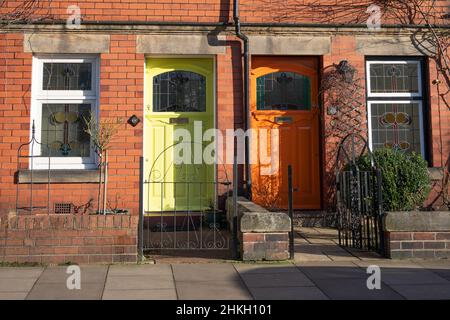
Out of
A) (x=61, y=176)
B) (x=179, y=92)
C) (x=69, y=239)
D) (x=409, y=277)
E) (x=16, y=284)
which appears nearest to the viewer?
(x=16, y=284)


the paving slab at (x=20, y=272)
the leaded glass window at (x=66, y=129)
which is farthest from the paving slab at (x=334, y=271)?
the leaded glass window at (x=66, y=129)

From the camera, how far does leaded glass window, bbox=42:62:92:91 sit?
28.8ft

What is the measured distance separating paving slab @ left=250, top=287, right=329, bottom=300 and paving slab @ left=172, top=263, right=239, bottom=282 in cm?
58

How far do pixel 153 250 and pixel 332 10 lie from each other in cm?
552

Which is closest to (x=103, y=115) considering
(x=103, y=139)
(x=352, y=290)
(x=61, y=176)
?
(x=103, y=139)

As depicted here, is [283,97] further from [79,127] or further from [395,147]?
[79,127]

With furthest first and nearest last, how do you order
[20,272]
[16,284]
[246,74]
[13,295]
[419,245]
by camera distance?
1. [246,74]
2. [419,245]
3. [20,272]
4. [16,284]
5. [13,295]

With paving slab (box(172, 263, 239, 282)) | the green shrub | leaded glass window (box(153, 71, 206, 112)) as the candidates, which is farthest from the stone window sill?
the green shrub

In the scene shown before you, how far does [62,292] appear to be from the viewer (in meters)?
4.82

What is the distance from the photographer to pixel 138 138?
8.60m

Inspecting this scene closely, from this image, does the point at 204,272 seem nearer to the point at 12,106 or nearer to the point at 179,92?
the point at 179,92

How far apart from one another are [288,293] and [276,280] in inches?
19.6

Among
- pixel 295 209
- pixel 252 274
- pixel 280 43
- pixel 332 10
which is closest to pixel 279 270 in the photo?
pixel 252 274

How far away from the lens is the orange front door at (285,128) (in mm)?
8977
